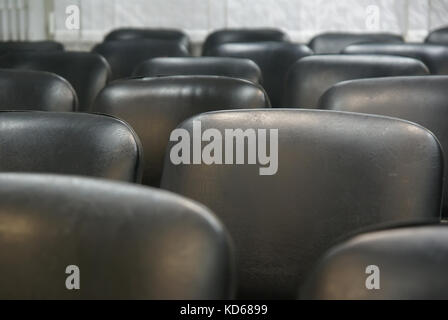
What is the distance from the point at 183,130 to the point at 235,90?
66 cm

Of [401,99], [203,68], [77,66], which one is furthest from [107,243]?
[77,66]

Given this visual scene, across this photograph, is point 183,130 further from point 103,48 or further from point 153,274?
point 103,48

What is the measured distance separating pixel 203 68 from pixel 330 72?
47cm

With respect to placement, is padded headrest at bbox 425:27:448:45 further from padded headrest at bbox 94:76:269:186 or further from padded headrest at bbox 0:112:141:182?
padded headrest at bbox 0:112:141:182

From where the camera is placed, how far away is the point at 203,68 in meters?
2.72

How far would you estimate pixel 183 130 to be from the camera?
1.38 meters

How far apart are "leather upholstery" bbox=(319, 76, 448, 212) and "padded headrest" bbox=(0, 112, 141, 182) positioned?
0.62 metres

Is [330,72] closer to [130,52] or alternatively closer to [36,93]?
[36,93]

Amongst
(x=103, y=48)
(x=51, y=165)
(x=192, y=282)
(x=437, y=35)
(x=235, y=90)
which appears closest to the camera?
(x=192, y=282)

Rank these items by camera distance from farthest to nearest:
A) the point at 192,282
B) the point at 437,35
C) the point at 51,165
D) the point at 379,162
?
1. the point at 437,35
2. the point at 51,165
3. the point at 379,162
4. the point at 192,282

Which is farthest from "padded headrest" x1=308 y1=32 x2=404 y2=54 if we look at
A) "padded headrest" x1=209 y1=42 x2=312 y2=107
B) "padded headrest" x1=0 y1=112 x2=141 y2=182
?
"padded headrest" x1=0 y1=112 x2=141 y2=182

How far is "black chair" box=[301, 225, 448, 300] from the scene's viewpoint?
0.67m

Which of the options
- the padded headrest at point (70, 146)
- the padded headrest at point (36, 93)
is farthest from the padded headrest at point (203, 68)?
the padded headrest at point (70, 146)
